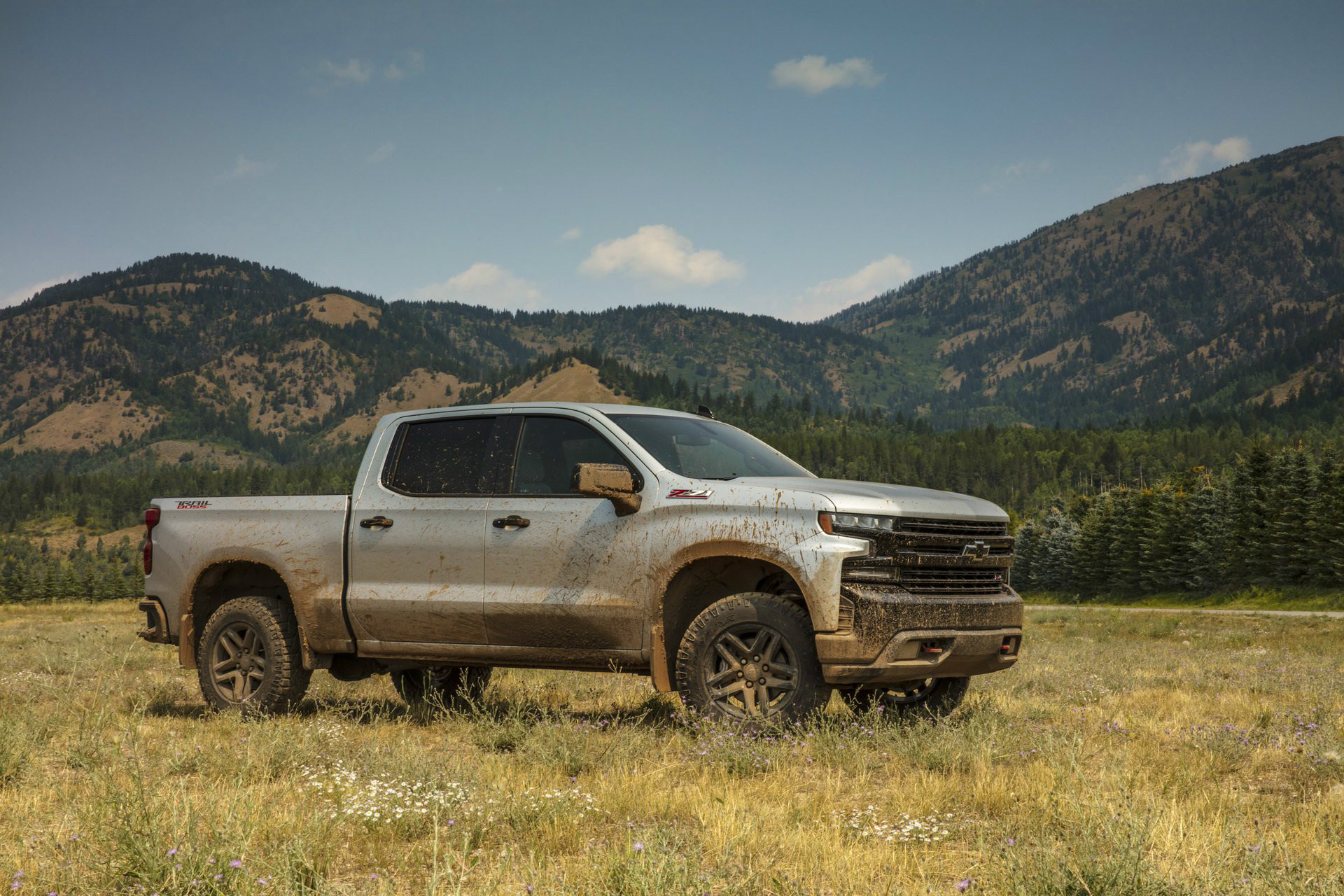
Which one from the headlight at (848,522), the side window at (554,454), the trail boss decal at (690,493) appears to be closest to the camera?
the headlight at (848,522)

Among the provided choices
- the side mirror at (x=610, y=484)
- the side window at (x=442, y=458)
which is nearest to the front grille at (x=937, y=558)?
the side mirror at (x=610, y=484)

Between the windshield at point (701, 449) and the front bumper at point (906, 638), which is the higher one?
the windshield at point (701, 449)

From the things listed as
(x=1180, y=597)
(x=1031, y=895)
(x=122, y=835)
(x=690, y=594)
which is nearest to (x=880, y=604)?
(x=690, y=594)

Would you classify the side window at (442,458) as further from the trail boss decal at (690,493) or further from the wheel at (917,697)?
the wheel at (917,697)

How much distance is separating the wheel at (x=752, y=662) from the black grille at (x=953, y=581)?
2.22 ft

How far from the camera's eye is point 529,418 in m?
7.26

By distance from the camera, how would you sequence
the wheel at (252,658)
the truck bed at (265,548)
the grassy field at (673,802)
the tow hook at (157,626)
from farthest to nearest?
the tow hook at (157,626)
the wheel at (252,658)
the truck bed at (265,548)
the grassy field at (673,802)

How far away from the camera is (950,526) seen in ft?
20.5

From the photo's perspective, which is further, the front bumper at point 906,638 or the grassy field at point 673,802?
the front bumper at point 906,638

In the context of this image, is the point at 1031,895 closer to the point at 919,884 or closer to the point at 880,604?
the point at 919,884

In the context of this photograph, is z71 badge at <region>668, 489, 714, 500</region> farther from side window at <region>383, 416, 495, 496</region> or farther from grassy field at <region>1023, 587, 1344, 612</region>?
grassy field at <region>1023, 587, 1344, 612</region>

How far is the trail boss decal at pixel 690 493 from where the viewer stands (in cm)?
630

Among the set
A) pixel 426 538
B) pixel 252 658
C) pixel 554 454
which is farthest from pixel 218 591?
pixel 554 454

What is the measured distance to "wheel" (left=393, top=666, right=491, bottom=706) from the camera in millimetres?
8750
